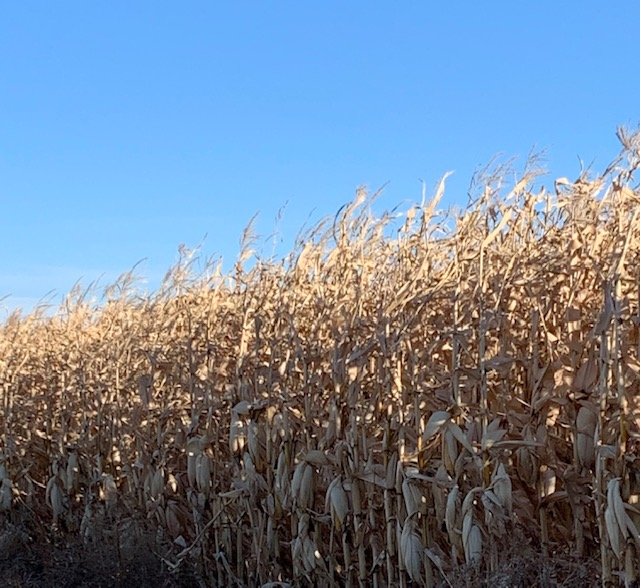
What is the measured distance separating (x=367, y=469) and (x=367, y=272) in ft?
3.87

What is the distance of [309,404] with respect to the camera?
518cm

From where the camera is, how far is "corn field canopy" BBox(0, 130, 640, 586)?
414 cm

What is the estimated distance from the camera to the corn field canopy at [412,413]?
4137mm

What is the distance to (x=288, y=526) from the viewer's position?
5676 mm

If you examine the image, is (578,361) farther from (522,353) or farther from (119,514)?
(119,514)

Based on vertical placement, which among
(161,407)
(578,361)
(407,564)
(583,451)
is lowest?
(407,564)

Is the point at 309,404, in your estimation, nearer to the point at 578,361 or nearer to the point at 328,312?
the point at 328,312

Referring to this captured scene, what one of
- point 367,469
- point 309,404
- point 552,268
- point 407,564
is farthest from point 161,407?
point 552,268

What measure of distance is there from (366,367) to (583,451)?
4.42 feet

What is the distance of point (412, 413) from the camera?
15.2 feet

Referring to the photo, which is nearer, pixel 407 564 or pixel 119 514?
pixel 407 564

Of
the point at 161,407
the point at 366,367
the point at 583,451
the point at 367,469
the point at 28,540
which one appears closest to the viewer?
the point at 583,451

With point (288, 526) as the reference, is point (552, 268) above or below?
above

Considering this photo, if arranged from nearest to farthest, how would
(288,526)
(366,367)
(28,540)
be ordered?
1. (366,367)
2. (288,526)
3. (28,540)
